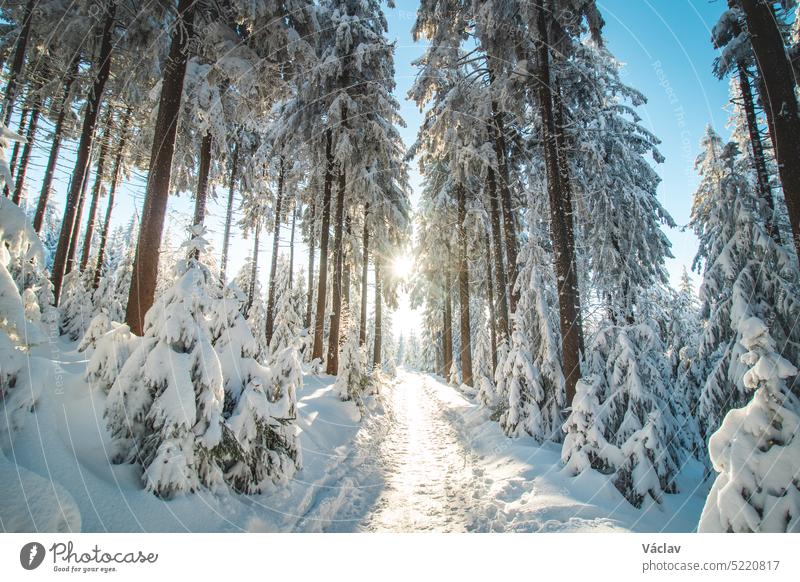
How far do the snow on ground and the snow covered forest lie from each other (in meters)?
0.03

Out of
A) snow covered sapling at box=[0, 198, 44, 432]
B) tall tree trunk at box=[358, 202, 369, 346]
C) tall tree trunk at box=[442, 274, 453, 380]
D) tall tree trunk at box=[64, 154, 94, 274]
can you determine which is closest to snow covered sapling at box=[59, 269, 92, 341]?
tall tree trunk at box=[64, 154, 94, 274]

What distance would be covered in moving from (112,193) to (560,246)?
22058 mm

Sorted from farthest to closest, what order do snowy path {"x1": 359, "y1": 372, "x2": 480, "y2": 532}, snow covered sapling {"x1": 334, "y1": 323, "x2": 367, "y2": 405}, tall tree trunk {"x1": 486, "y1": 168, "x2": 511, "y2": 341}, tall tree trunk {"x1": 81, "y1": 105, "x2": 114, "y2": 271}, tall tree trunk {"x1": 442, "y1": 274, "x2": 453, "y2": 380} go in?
tall tree trunk {"x1": 442, "y1": 274, "x2": 453, "y2": 380} < tall tree trunk {"x1": 81, "y1": 105, "x2": 114, "y2": 271} < tall tree trunk {"x1": 486, "y1": 168, "x2": 511, "y2": 341} < snow covered sapling {"x1": 334, "y1": 323, "x2": 367, "y2": 405} < snowy path {"x1": 359, "y1": 372, "x2": 480, "y2": 532}

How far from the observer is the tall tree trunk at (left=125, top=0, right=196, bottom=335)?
5.75m

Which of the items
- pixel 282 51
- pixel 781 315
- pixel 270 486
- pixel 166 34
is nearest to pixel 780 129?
pixel 781 315

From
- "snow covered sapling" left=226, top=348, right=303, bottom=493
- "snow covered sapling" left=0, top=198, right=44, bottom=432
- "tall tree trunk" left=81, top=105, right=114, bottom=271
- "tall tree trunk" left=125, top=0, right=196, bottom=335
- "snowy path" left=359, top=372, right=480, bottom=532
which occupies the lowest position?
"snowy path" left=359, top=372, right=480, bottom=532

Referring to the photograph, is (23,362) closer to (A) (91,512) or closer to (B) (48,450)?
(B) (48,450)

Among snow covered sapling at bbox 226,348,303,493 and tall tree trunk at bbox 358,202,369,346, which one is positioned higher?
tall tree trunk at bbox 358,202,369,346

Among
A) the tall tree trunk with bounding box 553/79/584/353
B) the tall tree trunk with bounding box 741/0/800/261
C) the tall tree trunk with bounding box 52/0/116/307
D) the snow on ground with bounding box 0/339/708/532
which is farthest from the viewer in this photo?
the tall tree trunk with bounding box 52/0/116/307

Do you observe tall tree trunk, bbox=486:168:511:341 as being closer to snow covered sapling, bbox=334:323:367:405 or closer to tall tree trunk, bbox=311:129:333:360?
snow covered sapling, bbox=334:323:367:405

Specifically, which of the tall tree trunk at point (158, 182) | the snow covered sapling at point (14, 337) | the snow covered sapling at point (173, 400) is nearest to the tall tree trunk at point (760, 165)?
the snow covered sapling at point (173, 400)

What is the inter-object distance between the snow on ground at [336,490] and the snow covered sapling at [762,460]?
1322 millimetres

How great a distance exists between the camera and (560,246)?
775cm
